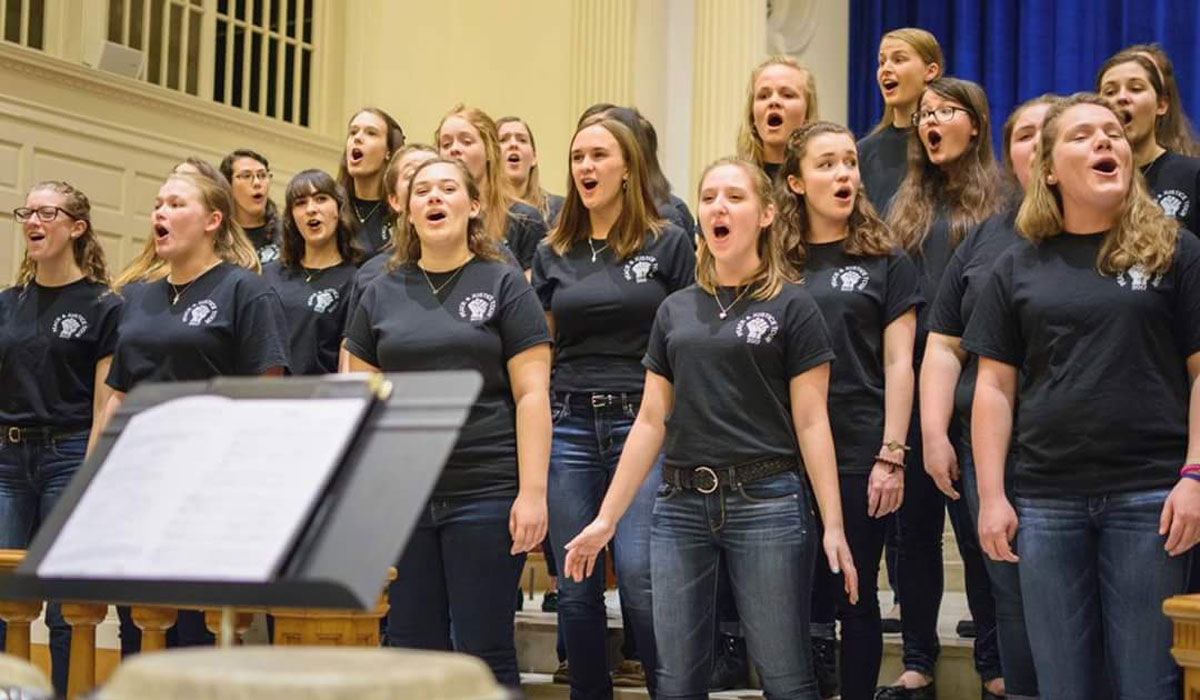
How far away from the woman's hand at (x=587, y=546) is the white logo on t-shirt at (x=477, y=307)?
0.53 m

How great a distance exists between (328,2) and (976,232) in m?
6.41

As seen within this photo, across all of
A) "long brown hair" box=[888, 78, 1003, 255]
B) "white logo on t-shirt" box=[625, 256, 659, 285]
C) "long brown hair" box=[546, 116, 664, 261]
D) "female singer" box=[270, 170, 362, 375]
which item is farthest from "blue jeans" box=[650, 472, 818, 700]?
"female singer" box=[270, 170, 362, 375]

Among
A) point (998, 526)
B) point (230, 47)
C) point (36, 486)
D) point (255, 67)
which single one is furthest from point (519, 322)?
point (255, 67)

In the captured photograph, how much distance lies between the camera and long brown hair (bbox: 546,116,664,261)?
421cm

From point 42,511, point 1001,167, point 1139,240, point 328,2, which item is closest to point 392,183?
point 42,511

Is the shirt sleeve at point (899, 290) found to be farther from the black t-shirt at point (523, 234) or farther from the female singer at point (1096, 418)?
the black t-shirt at point (523, 234)

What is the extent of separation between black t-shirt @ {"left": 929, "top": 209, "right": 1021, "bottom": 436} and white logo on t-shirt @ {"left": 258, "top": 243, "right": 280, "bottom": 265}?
2.31 metres

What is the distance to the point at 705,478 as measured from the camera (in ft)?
11.2

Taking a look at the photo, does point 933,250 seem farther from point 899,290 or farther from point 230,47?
point 230,47

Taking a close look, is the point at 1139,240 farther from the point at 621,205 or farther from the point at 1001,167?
the point at 621,205

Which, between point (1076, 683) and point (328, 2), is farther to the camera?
point (328, 2)

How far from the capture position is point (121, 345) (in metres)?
4.25

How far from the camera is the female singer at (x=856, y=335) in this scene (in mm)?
3775

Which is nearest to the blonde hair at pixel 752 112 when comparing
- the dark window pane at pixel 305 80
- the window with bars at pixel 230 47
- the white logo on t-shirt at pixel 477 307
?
the white logo on t-shirt at pixel 477 307
